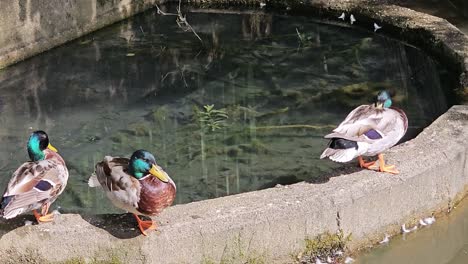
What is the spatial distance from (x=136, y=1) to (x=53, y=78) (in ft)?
7.87

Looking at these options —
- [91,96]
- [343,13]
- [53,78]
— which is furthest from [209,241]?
[343,13]

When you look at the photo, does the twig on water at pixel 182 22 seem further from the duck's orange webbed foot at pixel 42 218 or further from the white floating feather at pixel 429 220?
the duck's orange webbed foot at pixel 42 218

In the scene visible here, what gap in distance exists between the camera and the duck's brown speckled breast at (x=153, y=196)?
190 inches

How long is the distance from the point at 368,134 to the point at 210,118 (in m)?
2.64

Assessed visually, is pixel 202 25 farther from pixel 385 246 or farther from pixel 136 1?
pixel 385 246

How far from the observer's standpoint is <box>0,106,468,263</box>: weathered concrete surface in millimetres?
5008

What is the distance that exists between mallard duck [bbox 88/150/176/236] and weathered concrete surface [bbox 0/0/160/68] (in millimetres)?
4878

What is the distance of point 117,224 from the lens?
511cm

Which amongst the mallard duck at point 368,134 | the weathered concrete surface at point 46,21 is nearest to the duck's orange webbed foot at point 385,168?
the mallard duck at point 368,134

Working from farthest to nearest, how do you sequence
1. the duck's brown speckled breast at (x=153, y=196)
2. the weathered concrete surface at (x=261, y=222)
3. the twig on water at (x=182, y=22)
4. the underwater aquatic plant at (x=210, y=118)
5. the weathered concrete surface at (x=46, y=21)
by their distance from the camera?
the twig on water at (x=182, y=22) → the weathered concrete surface at (x=46, y=21) → the underwater aquatic plant at (x=210, y=118) → the weathered concrete surface at (x=261, y=222) → the duck's brown speckled breast at (x=153, y=196)

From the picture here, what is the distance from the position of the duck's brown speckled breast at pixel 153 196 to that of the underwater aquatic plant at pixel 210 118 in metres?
2.70

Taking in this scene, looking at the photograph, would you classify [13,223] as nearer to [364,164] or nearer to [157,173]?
[157,173]

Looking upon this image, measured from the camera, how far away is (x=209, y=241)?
5.06 meters

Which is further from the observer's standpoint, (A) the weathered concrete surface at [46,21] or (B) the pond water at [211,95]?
(A) the weathered concrete surface at [46,21]
